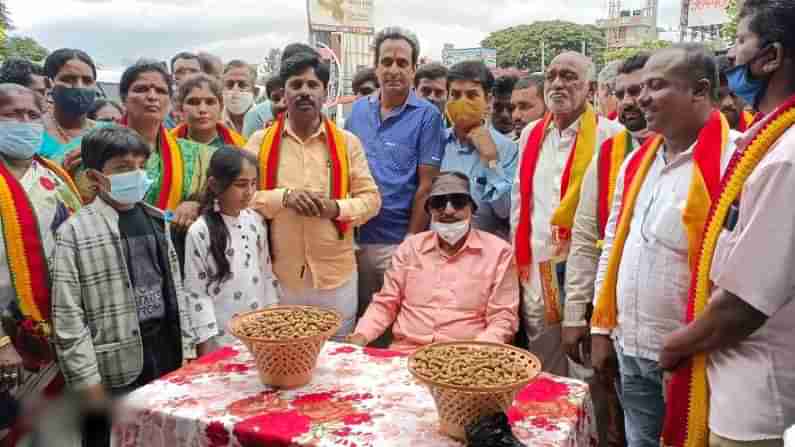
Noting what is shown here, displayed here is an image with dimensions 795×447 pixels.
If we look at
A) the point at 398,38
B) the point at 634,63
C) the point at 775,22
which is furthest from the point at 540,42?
the point at 775,22

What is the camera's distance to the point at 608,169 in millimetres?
2746

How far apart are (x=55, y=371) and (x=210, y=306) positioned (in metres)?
0.62

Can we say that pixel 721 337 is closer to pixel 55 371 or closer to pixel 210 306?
pixel 210 306

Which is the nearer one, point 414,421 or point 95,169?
point 414,421

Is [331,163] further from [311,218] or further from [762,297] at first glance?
[762,297]

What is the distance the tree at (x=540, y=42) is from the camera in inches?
2002

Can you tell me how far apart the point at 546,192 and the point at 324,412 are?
179 cm

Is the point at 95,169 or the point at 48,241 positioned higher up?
the point at 95,169

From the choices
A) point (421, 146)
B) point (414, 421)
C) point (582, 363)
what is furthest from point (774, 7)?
point (421, 146)

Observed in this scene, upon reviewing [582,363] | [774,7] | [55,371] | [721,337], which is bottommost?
[582,363]

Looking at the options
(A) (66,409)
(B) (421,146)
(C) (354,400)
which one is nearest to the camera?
(A) (66,409)

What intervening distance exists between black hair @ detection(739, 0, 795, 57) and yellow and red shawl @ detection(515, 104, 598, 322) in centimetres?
137

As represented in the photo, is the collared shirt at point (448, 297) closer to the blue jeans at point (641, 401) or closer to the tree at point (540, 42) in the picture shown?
the blue jeans at point (641, 401)

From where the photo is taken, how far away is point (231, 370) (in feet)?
7.24
